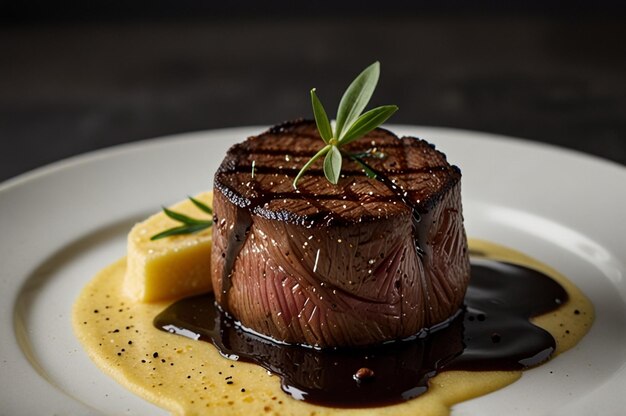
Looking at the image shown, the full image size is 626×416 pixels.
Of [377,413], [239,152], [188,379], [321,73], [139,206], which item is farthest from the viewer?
[321,73]

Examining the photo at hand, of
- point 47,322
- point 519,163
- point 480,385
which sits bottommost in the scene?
point 47,322

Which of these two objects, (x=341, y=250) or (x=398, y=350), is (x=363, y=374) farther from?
(x=341, y=250)

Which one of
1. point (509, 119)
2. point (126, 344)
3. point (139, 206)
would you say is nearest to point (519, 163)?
point (509, 119)

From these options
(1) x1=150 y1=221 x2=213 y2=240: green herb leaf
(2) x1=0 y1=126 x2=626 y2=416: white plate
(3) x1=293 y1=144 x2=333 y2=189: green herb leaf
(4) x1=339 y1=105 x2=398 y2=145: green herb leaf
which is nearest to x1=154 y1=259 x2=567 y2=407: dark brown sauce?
(2) x1=0 y1=126 x2=626 y2=416: white plate

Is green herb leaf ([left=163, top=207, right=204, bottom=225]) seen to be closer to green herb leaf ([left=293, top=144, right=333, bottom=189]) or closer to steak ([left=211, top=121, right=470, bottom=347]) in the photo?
steak ([left=211, top=121, right=470, bottom=347])

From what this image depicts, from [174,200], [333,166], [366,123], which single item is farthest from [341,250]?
[174,200]

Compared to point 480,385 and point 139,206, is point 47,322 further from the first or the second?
point 480,385

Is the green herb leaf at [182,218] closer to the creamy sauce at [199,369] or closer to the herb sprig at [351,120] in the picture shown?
the creamy sauce at [199,369]
